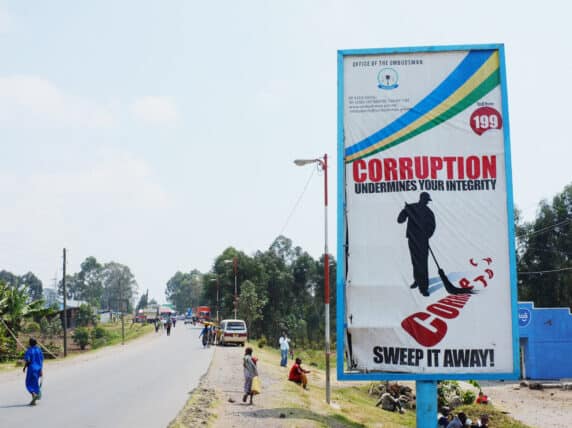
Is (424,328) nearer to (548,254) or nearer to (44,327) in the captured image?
(548,254)

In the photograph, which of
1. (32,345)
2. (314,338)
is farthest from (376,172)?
(314,338)

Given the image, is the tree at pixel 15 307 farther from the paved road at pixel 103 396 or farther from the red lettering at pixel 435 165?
the red lettering at pixel 435 165

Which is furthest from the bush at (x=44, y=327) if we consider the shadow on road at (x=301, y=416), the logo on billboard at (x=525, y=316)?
the shadow on road at (x=301, y=416)

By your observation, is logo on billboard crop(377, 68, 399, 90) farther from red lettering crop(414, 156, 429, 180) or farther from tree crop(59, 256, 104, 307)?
tree crop(59, 256, 104, 307)

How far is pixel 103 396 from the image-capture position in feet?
54.6

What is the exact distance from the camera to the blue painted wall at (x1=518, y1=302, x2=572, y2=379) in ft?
126

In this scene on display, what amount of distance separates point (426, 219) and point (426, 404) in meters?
4.43

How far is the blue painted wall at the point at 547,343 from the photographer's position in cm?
3828

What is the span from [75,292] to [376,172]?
6771 inches

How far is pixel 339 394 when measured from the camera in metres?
26.1

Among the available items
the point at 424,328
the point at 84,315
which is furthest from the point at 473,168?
the point at 84,315

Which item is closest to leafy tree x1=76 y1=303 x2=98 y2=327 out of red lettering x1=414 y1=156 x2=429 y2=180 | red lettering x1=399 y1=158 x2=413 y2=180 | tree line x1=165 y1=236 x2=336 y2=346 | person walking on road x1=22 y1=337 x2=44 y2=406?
tree line x1=165 y1=236 x2=336 y2=346

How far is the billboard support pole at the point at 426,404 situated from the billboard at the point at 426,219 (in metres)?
0.37

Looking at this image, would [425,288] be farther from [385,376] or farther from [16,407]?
[16,407]
